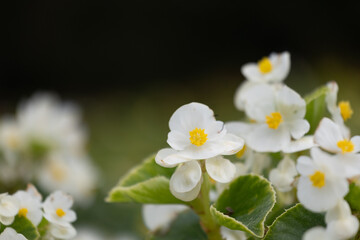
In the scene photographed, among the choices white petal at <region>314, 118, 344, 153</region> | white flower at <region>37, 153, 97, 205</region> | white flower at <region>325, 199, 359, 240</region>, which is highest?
white petal at <region>314, 118, 344, 153</region>

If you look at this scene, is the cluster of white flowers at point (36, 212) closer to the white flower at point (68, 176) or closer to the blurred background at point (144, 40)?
the white flower at point (68, 176)

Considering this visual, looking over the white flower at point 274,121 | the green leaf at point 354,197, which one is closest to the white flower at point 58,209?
the white flower at point 274,121

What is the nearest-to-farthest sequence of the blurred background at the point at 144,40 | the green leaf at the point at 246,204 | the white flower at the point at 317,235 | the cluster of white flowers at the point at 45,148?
the white flower at the point at 317,235 < the green leaf at the point at 246,204 < the cluster of white flowers at the point at 45,148 < the blurred background at the point at 144,40

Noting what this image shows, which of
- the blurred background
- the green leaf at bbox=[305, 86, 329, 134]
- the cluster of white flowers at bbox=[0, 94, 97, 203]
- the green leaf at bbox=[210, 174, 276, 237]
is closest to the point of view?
the green leaf at bbox=[210, 174, 276, 237]

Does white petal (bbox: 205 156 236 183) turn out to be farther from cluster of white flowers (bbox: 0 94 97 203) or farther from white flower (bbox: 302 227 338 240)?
cluster of white flowers (bbox: 0 94 97 203)

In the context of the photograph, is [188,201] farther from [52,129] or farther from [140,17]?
[140,17]

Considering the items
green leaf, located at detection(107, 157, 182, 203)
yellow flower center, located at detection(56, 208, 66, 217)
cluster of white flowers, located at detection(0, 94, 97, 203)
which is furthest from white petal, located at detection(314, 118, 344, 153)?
cluster of white flowers, located at detection(0, 94, 97, 203)

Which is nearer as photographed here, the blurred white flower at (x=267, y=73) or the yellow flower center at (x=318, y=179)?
the yellow flower center at (x=318, y=179)

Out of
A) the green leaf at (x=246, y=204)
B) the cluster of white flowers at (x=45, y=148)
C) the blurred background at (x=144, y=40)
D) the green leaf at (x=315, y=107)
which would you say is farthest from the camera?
the blurred background at (x=144, y=40)
